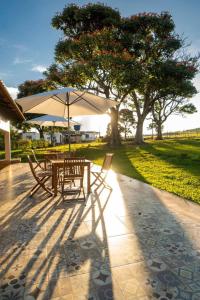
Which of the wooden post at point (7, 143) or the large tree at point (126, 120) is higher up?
the large tree at point (126, 120)

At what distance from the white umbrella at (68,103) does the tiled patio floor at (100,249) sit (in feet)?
9.37

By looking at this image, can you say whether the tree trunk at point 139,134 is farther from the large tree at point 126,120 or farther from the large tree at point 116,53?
the large tree at point 126,120

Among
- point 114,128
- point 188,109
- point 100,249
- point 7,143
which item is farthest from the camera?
point 188,109

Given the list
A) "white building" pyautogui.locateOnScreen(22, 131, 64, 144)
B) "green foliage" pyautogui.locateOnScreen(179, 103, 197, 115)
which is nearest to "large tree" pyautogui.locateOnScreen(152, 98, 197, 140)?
"green foliage" pyautogui.locateOnScreen(179, 103, 197, 115)

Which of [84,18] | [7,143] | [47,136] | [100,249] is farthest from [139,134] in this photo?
[47,136]

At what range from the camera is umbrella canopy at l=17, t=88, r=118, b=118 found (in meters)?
6.59

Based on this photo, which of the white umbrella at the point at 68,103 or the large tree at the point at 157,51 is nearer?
the white umbrella at the point at 68,103

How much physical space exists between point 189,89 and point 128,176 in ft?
51.8

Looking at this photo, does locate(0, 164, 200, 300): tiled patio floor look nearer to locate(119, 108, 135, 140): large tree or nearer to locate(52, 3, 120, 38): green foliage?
locate(52, 3, 120, 38): green foliage

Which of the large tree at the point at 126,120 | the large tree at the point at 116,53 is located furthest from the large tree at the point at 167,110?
the large tree at the point at 116,53

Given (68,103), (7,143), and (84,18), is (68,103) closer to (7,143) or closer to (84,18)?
(7,143)

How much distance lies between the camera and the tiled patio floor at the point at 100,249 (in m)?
2.43

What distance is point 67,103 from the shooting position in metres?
7.77

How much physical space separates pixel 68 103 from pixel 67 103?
2.0 inches
